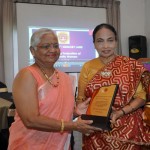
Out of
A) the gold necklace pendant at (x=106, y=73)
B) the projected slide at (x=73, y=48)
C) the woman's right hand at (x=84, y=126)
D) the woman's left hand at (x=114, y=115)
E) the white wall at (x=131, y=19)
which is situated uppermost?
the white wall at (x=131, y=19)

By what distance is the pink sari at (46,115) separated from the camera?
1461 millimetres

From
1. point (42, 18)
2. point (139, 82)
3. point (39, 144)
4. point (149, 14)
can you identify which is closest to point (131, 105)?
point (139, 82)

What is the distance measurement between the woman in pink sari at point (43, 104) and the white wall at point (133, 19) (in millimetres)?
4494

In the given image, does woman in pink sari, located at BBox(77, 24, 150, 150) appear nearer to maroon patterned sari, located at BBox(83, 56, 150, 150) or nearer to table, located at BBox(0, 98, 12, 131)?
maroon patterned sari, located at BBox(83, 56, 150, 150)

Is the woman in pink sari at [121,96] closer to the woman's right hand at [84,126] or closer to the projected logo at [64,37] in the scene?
the woman's right hand at [84,126]

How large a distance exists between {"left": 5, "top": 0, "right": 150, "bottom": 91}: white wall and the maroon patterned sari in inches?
171

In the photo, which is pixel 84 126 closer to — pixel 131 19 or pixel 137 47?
pixel 137 47

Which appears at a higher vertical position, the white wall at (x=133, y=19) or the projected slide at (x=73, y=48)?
the white wall at (x=133, y=19)

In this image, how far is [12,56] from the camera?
4969 millimetres

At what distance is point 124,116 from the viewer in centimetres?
158

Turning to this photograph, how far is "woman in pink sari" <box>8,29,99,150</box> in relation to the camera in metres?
1.39

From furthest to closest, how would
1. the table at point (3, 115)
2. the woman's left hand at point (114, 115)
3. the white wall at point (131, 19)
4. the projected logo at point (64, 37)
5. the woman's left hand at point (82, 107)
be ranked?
Answer: the white wall at point (131, 19)
the projected logo at point (64, 37)
the table at point (3, 115)
the woman's left hand at point (82, 107)
the woman's left hand at point (114, 115)

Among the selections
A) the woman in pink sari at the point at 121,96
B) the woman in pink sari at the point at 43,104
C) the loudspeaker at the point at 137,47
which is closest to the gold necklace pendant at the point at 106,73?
the woman in pink sari at the point at 121,96

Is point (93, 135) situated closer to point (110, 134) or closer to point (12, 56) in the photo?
point (110, 134)
